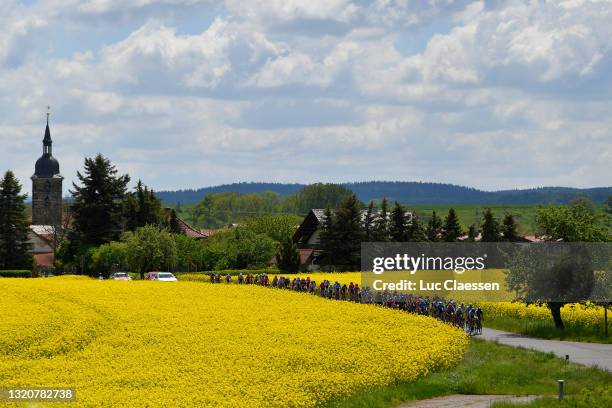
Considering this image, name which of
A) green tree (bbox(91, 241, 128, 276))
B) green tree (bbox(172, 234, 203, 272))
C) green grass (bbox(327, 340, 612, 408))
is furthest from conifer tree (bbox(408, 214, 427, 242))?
green grass (bbox(327, 340, 612, 408))

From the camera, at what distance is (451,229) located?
118m

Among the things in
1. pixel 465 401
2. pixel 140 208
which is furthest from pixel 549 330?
pixel 140 208

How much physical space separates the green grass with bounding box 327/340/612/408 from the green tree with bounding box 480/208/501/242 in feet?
275

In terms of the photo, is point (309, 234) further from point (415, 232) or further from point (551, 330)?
point (551, 330)

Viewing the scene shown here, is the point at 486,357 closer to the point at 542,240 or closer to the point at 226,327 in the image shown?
the point at 226,327

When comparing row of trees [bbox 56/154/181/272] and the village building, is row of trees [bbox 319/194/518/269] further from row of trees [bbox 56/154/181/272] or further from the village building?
the village building

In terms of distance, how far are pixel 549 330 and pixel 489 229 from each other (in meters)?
72.8

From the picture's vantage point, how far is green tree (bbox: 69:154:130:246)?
338ft

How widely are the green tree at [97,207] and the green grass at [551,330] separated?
2230 inches

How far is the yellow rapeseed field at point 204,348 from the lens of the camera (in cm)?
2634

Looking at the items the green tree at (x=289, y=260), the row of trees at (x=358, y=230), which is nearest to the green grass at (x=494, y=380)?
the green tree at (x=289, y=260)

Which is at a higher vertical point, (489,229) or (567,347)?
(489,229)

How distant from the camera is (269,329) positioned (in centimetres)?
3647

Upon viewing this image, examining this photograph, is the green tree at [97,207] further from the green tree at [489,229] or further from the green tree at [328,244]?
the green tree at [489,229]
